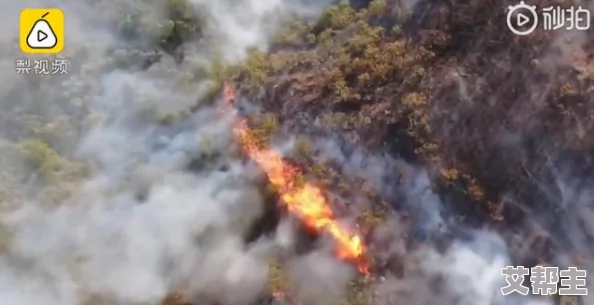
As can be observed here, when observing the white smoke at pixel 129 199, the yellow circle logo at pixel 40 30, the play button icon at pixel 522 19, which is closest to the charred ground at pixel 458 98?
the play button icon at pixel 522 19

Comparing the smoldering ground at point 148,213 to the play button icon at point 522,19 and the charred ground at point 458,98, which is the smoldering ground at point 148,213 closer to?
the charred ground at point 458,98

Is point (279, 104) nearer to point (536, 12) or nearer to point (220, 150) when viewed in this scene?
point (220, 150)

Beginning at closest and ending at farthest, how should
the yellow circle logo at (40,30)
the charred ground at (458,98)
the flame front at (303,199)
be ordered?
the charred ground at (458,98), the yellow circle logo at (40,30), the flame front at (303,199)

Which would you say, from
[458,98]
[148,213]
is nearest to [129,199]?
[148,213]

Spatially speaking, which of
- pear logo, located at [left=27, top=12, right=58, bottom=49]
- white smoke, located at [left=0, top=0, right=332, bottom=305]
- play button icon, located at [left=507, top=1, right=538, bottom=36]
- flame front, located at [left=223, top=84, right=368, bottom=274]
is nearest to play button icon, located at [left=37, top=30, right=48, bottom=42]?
pear logo, located at [left=27, top=12, right=58, bottom=49]

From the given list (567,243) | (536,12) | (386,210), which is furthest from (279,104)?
(567,243)

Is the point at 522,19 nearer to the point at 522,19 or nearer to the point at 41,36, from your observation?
the point at 522,19
